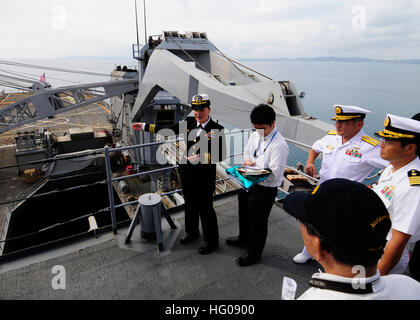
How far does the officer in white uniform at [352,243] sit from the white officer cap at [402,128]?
3.63ft

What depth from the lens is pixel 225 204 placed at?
164 inches

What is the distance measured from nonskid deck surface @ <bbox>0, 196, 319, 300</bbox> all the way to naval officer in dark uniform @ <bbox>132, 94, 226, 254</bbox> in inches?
12.9

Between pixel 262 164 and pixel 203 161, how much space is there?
2.08 ft

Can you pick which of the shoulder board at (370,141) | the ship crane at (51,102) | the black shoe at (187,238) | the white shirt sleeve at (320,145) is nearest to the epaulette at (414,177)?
the shoulder board at (370,141)

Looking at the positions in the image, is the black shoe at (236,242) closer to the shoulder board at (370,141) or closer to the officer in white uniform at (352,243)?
the shoulder board at (370,141)

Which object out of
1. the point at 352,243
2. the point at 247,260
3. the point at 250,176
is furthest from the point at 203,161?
the point at 352,243

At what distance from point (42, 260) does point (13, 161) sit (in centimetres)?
2118

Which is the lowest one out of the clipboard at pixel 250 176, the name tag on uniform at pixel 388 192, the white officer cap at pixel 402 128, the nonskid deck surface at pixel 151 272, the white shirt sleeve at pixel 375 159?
the nonskid deck surface at pixel 151 272

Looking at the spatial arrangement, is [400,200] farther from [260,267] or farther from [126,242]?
[126,242]

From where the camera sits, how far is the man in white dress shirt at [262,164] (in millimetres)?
2402

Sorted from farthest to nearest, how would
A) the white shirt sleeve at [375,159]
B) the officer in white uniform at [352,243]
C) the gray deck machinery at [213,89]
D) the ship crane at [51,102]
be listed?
the ship crane at [51,102] < the gray deck machinery at [213,89] < the white shirt sleeve at [375,159] < the officer in white uniform at [352,243]

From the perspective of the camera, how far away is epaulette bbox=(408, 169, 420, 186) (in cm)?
156

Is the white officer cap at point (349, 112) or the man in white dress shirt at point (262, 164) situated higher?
the white officer cap at point (349, 112)

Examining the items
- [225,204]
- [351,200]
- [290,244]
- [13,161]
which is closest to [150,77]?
[225,204]
